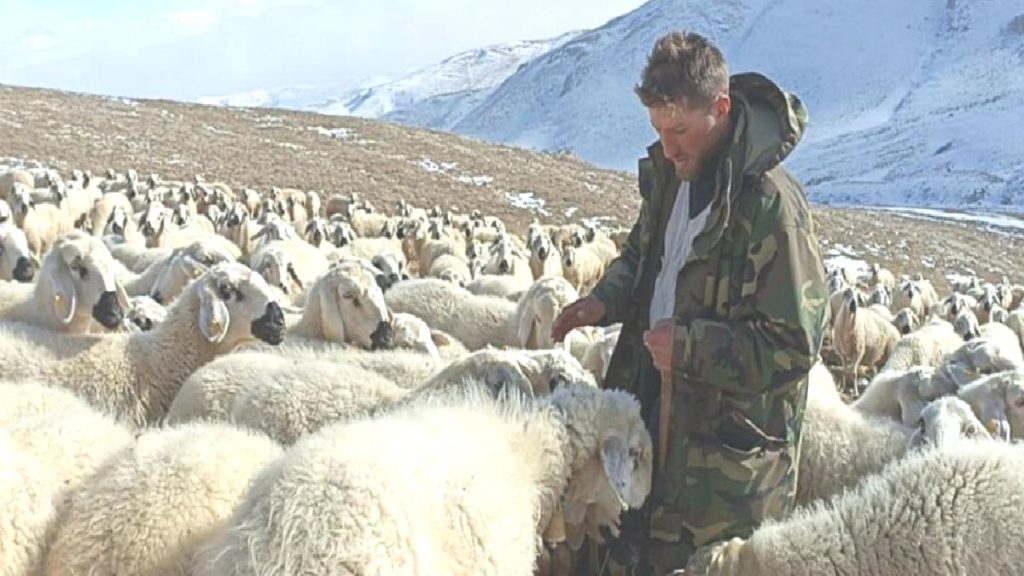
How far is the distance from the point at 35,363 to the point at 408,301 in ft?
A: 14.5

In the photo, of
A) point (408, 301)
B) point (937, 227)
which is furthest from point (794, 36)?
point (408, 301)

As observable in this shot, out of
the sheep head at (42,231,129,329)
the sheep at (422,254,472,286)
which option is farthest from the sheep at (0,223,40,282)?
the sheep at (422,254,472,286)

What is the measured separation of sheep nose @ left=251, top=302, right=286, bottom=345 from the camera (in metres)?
7.87

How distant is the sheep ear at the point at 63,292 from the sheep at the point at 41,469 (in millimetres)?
2883

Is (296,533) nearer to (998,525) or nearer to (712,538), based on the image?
(712,538)

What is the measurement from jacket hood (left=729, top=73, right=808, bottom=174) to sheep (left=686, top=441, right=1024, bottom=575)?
1292mm

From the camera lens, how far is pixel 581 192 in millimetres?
45969

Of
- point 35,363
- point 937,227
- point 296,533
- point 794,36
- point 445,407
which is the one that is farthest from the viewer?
point 794,36

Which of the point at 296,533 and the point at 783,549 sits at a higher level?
the point at 296,533

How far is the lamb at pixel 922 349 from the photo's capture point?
11.8 m

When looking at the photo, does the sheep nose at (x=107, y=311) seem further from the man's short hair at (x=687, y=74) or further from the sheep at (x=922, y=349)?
the sheep at (x=922, y=349)

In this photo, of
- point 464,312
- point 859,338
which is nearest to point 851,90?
point 859,338

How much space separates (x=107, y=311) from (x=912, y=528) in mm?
6381

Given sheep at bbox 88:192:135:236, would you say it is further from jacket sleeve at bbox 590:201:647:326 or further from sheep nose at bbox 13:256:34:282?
jacket sleeve at bbox 590:201:647:326
